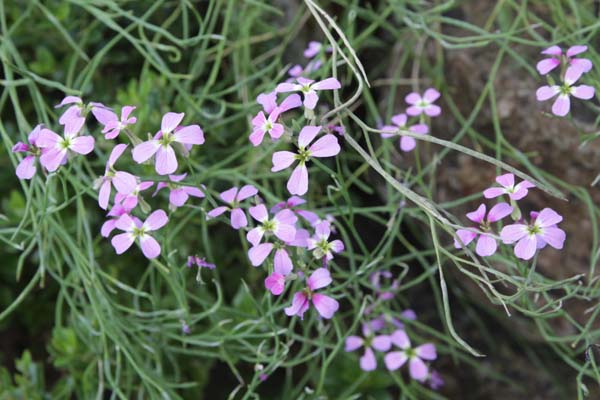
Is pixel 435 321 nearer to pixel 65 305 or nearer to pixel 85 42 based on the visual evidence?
pixel 65 305

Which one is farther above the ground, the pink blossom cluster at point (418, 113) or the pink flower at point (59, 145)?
the pink flower at point (59, 145)

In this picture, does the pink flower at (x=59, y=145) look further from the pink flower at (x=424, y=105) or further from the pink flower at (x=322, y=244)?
the pink flower at (x=424, y=105)

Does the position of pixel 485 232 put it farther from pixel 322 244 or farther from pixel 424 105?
pixel 424 105

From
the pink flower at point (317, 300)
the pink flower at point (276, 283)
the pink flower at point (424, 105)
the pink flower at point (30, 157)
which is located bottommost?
the pink flower at point (317, 300)

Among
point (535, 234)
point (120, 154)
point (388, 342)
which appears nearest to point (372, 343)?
point (388, 342)

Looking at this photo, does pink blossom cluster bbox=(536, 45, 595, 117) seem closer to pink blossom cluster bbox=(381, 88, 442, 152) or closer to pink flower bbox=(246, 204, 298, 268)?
pink blossom cluster bbox=(381, 88, 442, 152)

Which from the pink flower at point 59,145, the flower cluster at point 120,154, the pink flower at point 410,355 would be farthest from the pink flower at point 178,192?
the pink flower at point 410,355
